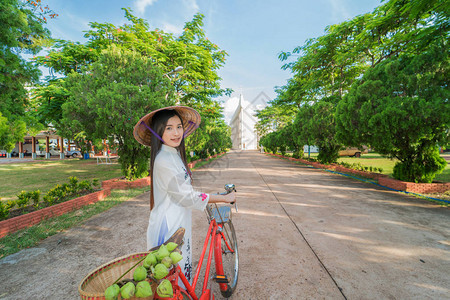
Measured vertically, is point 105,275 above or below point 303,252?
above

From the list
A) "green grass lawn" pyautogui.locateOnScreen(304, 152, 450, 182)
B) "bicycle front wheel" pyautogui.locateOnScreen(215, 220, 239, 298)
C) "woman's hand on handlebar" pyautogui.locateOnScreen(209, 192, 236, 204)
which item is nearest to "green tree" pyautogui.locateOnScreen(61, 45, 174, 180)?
"bicycle front wheel" pyautogui.locateOnScreen(215, 220, 239, 298)

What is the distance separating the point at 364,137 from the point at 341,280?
6446mm

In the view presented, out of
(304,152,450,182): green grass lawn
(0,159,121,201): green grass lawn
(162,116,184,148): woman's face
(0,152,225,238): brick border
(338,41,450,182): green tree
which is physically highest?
(338,41,450,182): green tree

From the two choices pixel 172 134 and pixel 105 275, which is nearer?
pixel 105 275

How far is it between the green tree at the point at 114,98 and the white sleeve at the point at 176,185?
570cm

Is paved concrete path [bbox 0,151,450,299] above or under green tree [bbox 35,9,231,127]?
under

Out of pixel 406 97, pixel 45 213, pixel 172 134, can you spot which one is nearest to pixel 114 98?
pixel 45 213

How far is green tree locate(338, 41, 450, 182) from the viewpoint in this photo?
5559mm

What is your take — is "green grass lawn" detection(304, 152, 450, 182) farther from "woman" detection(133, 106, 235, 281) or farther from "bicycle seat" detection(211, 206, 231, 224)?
"woman" detection(133, 106, 235, 281)

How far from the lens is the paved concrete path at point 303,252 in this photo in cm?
222

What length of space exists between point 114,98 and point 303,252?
6604mm

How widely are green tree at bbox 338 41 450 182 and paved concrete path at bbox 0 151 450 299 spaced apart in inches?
84.6

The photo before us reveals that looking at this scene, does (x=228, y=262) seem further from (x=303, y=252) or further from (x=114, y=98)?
(x=114, y=98)

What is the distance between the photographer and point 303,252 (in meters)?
2.95
